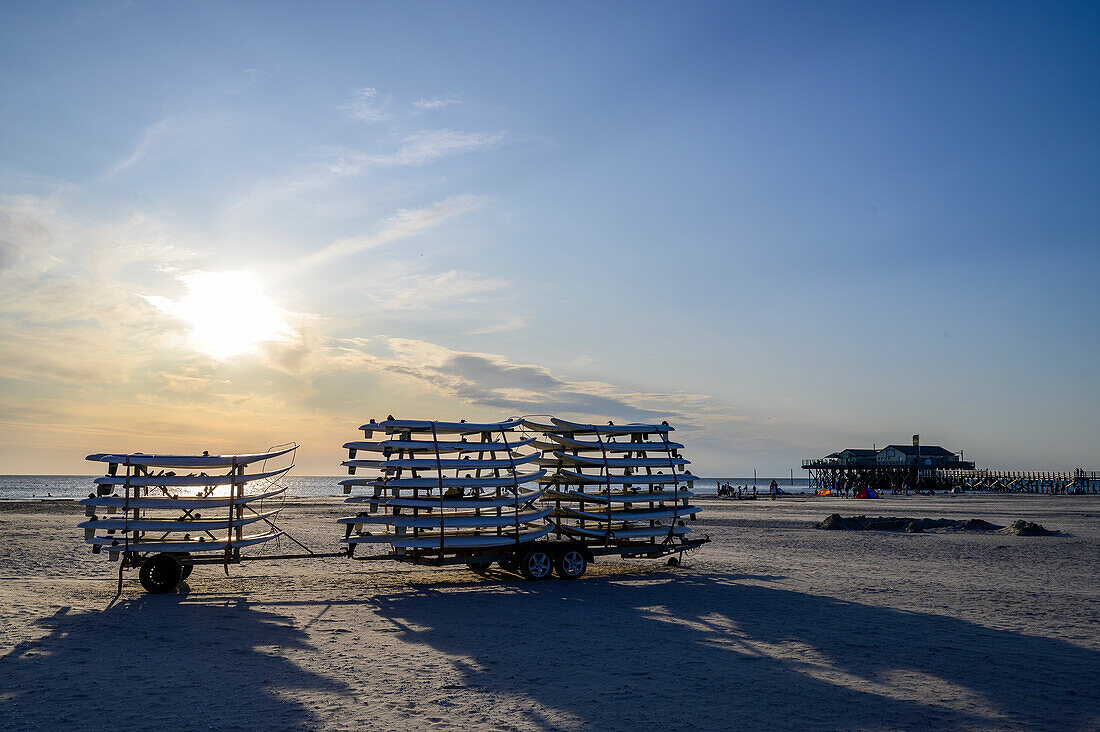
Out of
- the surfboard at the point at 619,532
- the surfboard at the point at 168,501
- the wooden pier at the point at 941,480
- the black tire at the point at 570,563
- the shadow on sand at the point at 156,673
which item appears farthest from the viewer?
the wooden pier at the point at 941,480

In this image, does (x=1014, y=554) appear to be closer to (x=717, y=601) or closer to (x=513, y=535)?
(x=717, y=601)

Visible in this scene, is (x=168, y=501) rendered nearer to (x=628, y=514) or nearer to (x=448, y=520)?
(x=448, y=520)

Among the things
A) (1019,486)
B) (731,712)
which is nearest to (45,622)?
(731,712)

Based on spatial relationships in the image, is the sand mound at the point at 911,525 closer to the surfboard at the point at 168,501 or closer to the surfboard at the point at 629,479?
the surfboard at the point at 629,479

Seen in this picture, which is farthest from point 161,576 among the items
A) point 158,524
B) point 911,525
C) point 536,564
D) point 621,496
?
point 911,525

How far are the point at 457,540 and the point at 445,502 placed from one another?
3.54 feet

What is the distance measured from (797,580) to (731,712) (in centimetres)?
912

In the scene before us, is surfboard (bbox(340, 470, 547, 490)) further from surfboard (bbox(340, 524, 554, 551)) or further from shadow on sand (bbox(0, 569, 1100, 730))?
shadow on sand (bbox(0, 569, 1100, 730))

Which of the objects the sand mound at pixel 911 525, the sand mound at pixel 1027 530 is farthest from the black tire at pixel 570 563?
the sand mound at pixel 1027 530

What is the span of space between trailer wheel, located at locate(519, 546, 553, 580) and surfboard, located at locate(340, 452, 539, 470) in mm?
1804

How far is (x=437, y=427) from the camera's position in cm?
1415

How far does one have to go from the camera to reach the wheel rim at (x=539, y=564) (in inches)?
571

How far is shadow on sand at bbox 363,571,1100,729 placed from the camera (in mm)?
6633

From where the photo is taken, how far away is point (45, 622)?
10.3m
